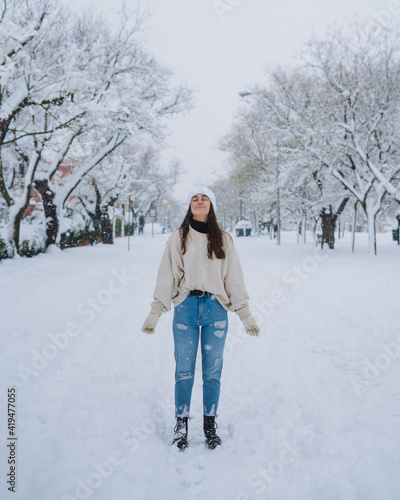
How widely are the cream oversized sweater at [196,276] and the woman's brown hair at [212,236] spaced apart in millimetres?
32

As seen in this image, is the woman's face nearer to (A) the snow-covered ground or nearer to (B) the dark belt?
(B) the dark belt

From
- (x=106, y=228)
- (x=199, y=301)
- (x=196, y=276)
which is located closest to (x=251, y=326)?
(x=199, y=301)

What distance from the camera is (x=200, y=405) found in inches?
136

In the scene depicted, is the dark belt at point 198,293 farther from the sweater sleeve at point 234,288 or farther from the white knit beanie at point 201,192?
the white knit beanie at point 201,192

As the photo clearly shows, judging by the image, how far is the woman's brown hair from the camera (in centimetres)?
277

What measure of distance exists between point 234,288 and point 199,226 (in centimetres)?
60

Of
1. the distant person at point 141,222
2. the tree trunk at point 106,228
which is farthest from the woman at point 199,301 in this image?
the distant person at point 141,222

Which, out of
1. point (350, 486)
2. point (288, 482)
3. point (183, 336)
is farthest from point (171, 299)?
point (350, 486)

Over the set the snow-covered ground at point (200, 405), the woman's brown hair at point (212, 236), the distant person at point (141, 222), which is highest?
the distant person at point (141, 222)

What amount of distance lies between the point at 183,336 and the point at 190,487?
1.02 metres

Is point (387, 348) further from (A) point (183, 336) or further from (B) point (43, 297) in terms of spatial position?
(B) point (43, 297)

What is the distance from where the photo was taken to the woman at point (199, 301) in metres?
2.72

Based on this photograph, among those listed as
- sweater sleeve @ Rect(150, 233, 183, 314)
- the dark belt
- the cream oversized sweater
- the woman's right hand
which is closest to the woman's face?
the cream oversized sweater

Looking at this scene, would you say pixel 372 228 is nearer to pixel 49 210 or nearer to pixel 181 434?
pixel 181 434
